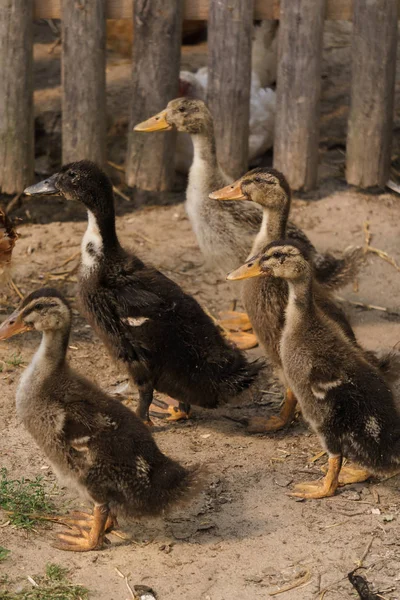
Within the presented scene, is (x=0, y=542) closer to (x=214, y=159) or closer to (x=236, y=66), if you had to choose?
(x=214, y=159)

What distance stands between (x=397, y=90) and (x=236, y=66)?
1.99 metres

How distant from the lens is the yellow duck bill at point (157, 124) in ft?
25.6

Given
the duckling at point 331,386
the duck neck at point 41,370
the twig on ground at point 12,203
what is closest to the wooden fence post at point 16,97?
the twig on ground at point 12,203

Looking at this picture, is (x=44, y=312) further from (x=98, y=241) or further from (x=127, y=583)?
(x=127, y=583)

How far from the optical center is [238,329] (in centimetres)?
750

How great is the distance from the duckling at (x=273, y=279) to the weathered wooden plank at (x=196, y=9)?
1.96 m

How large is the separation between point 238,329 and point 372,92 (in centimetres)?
232

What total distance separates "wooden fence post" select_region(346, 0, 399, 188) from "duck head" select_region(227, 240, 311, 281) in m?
2.92

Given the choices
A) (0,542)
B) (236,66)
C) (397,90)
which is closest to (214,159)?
(236,66)

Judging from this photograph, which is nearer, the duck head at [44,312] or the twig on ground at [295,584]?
the twig on ground at [295,584]

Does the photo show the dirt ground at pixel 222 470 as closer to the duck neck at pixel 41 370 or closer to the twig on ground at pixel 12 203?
the twig on ground at pixel 12 203

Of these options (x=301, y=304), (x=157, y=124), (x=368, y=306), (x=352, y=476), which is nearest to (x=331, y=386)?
(x=301, y=304)

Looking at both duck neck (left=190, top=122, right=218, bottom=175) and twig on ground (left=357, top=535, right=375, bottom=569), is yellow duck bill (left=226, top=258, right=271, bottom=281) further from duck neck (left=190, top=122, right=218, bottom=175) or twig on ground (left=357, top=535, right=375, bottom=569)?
duck neck (left=190, top=122, right=218, bottom=175)

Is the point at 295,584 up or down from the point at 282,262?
down
